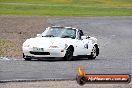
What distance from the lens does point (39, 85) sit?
12.1 metres

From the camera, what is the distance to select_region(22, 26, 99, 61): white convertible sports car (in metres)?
20.0

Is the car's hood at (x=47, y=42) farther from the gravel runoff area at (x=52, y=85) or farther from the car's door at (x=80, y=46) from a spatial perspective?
the gravel runoff area at (x=52, y=85)

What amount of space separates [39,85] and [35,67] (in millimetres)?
5005

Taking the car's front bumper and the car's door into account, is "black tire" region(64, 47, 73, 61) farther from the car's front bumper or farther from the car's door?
the car's door

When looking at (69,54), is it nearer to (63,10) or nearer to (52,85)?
(52,85)

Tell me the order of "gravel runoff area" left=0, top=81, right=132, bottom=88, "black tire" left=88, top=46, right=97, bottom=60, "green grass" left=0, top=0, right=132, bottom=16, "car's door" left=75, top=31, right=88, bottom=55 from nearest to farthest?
"gravel runoff area" left=0, top=81, right=132, bottom=88, "car's door" left=75, top=31, right=88, bottom=55, "black tire" left=88, top=46, right=97, bottom=60, "green grass" left=0, top=0, right=132, bottom=16

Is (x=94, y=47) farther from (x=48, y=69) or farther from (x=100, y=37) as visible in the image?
(x=100, y=37)

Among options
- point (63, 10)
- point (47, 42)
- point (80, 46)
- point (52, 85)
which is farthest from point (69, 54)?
point (63, 10)

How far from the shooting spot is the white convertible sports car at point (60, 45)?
20.0 metres

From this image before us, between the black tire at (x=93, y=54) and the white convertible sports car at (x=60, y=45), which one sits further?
the black tire at (x=93, y=54)

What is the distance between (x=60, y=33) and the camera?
21641 millimetres

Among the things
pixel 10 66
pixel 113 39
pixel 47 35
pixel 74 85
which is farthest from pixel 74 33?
pixel 113 39

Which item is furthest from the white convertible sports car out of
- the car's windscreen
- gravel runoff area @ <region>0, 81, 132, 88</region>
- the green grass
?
the green grass

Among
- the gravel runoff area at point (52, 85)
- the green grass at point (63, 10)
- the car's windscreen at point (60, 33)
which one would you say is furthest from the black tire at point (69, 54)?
the green grass at point (63, 10)
